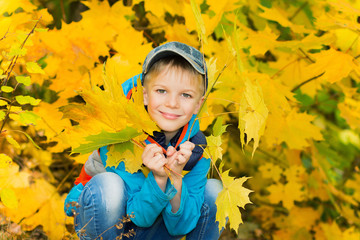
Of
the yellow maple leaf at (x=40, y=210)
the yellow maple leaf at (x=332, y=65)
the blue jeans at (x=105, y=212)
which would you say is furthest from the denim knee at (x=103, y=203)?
the yellow maple leaf at (x=332, y=65)

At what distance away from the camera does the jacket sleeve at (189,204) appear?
63.2 inches

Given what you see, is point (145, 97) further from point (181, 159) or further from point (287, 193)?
point (287, 193)

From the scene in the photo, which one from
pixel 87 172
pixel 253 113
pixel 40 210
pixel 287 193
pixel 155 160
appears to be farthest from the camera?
pixel 287 193

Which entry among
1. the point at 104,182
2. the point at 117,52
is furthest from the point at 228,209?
the point at 117,52

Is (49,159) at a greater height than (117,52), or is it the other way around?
(117,52)

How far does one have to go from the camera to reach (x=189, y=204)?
5.42 ft

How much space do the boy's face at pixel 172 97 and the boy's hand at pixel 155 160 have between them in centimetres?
14

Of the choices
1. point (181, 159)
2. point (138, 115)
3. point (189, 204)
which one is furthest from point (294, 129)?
point (138, 115)

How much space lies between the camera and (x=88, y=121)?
151 cm

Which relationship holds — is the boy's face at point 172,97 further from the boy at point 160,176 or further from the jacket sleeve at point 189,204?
the jacket sleeve at point 189,204

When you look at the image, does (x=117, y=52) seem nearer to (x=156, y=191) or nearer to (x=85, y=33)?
(x=85, y=33)

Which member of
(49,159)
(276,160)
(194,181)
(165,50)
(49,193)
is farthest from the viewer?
(276,160)

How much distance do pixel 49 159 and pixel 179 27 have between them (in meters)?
1.21

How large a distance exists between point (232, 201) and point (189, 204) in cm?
25
